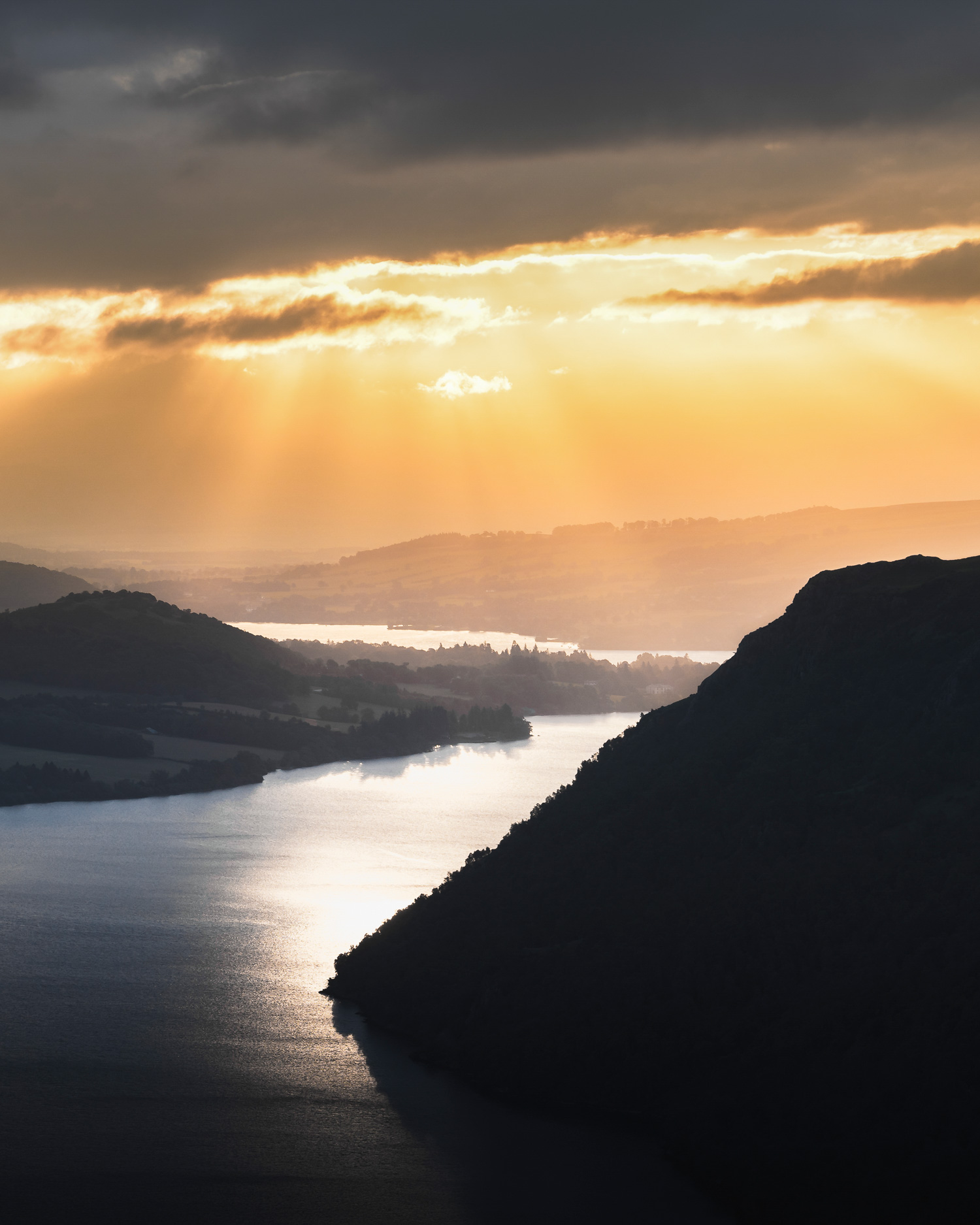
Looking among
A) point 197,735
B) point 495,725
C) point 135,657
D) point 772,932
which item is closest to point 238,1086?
point 772,932

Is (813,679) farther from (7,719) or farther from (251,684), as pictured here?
(251,684)

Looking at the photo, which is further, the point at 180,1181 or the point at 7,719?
the point at 7,719

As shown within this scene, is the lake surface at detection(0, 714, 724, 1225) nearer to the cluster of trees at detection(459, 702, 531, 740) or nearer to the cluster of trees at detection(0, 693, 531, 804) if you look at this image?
the cluster of trees at detection(0, 693, 531, 804)

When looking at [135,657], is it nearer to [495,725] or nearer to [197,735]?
[197,735]

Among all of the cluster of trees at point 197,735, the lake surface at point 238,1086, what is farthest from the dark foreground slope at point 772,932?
the cluster of trees at point 197,735

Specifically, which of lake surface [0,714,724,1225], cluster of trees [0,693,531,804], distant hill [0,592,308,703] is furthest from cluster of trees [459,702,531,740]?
lake surface [0,714,724,1225]

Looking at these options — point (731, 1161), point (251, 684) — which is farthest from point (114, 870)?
point (251, 684)
